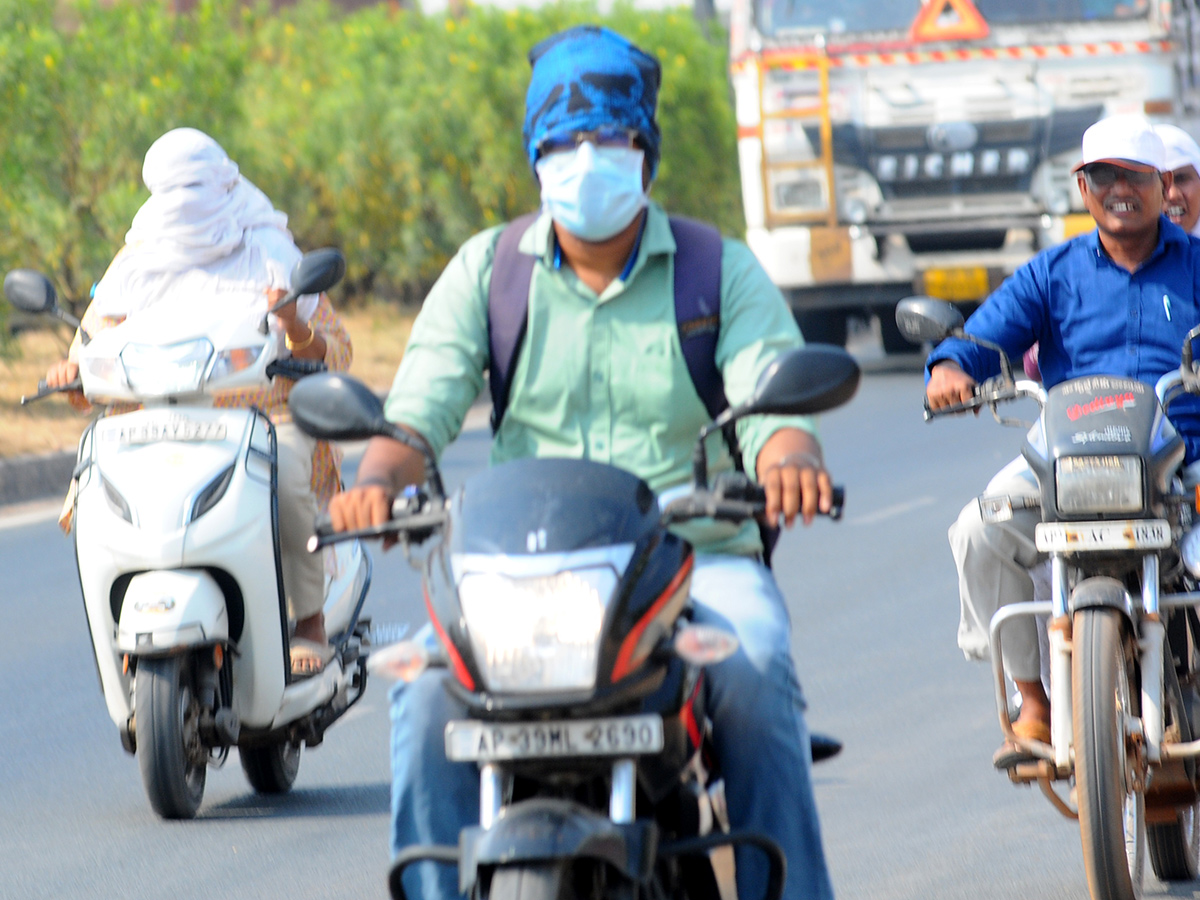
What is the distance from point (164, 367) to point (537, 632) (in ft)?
9.74

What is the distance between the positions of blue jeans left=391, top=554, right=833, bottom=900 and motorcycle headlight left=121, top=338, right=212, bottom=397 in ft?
8.19

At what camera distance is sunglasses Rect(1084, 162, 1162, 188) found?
15.6 ft

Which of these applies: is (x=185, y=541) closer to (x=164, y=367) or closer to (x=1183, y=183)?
(x=164, y=367)

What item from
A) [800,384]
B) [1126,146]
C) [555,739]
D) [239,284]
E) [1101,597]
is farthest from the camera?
[239,284]

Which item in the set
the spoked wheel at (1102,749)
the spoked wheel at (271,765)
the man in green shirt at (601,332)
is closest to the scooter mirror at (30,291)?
the spoked wheel at (271,765)

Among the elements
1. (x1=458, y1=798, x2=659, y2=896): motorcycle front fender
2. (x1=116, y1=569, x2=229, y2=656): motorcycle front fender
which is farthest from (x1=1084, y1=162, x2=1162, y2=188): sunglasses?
(x1=458, y1=798, x2=659, y2=896): motorcycle front fender

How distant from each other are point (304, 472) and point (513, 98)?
15858 mm

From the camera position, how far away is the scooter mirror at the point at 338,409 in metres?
3.26

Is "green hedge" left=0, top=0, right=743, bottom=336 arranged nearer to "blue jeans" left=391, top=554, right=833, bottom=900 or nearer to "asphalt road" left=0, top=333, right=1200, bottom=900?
"asphalt road" left=0, top=333, right=1200, bottom=900

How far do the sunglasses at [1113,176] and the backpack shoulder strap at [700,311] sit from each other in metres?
1.44

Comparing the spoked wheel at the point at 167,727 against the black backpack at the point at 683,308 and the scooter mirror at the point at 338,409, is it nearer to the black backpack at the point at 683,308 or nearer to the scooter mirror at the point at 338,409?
the black backpack at the point at 683,308

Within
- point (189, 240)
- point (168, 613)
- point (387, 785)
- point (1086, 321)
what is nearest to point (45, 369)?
point (189, 240)

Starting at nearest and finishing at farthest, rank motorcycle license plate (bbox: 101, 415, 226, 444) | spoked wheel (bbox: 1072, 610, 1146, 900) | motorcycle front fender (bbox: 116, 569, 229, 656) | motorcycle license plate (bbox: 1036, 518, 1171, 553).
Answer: spoked wheel (bbox: 1072, 610, 1146, 900)
motorcycle license plate (bbox: 1036, 518, 1171, 553)
motorcycle front fender (bbox: 116, 569, 229, 656)
motorcycle license plate (bbox: 101, 415, 226, 444)

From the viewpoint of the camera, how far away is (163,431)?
18.0 ft
